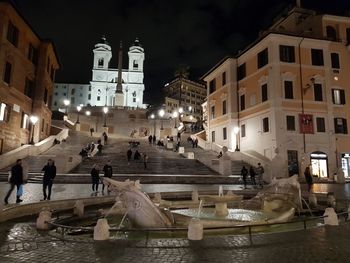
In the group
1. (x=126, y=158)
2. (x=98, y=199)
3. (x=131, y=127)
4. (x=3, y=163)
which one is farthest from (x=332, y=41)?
(x=131, y=127)

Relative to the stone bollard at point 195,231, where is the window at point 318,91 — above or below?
above

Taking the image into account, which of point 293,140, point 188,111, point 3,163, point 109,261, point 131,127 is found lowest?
point 109,261

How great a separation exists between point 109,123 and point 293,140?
40.8 m

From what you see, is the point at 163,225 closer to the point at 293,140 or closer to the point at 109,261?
the point at 109,261

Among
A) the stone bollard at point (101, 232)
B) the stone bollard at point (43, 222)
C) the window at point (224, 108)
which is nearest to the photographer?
the stone bollard at point (101, 232)

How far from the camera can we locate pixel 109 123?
62.8m

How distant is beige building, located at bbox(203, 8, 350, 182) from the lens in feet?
100

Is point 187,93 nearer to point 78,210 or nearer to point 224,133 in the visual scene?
point 224,133

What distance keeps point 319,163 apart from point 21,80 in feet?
104

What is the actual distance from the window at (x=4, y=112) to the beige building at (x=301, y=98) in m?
22.6

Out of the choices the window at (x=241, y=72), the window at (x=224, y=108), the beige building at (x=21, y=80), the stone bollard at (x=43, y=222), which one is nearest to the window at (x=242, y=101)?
the window at (x=241, y=72)

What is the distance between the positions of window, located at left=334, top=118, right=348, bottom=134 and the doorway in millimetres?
3338

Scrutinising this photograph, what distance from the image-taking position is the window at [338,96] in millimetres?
32812

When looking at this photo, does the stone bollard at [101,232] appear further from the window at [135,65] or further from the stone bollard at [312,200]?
the window at [135,65]
